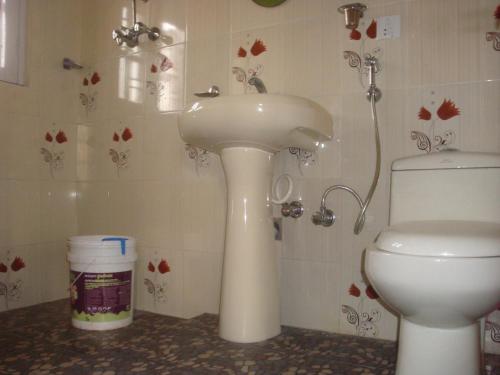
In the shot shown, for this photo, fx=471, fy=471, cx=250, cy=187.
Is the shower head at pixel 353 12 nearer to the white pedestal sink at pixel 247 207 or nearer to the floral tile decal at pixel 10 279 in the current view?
the white pedestal sink at pixel 247 207

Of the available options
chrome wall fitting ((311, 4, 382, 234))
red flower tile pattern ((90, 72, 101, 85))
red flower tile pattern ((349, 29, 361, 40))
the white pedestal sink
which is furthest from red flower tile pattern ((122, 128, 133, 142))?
red flower tile pattern ((349, 29, 361, 40))

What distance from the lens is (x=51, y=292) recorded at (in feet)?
7.07

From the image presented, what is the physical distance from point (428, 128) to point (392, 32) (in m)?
0.35

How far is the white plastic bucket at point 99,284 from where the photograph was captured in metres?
1.73

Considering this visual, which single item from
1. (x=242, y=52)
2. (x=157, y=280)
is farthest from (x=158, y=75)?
(x=157, y=280)

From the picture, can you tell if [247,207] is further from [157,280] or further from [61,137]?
[61,137]

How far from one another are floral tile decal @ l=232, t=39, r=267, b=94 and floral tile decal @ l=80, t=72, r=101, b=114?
77 cm

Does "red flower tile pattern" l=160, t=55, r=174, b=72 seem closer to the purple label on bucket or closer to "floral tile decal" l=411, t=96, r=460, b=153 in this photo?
the purple label on bucket

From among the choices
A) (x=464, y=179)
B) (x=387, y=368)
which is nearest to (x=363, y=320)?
(x=387, y=368)

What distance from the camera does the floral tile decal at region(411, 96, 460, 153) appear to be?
1508 millimetres

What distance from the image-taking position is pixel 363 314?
1.62 meters

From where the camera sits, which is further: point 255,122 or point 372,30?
point 372,30

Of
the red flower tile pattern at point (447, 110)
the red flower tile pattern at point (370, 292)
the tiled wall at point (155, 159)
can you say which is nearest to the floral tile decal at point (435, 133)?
the red flower tile pattern at point (447, 110)

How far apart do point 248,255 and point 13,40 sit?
1.40m
